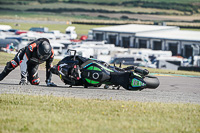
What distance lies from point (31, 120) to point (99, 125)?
1.56m

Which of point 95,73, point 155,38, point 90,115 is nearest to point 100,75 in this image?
point 95,73

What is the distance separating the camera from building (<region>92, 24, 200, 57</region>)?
194ft

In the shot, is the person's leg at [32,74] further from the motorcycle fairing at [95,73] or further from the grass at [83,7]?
the grass at [83,7]

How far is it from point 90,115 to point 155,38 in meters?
55.1

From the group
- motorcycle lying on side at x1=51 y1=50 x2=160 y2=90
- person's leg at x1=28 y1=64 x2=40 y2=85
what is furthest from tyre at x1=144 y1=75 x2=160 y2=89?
person's leg at x1=28 y1=64 x2=40 y2=85

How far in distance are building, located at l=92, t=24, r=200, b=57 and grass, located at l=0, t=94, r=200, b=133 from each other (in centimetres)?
4479

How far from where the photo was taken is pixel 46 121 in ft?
26.8

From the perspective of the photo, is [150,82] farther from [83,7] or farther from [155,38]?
[83,7]

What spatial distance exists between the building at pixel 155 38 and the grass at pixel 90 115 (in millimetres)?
44786

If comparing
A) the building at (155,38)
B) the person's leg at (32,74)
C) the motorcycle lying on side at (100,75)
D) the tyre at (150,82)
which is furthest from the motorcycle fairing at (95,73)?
the building at (155,38)

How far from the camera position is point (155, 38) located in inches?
2474

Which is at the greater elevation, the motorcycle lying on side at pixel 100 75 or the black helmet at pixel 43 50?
the black helmet at pixel 43 50

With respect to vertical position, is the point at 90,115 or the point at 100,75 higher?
the point at 100,75

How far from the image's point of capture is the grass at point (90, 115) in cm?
776
